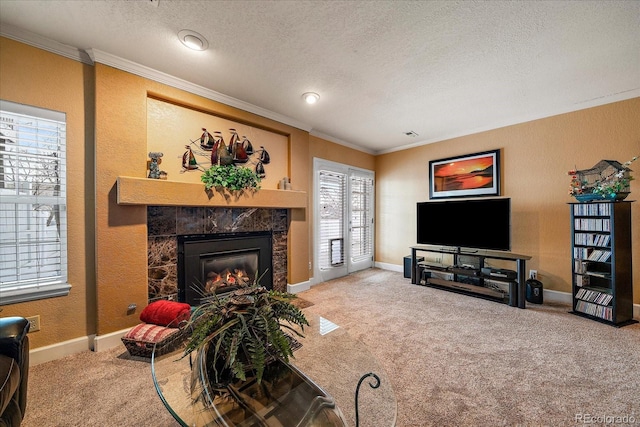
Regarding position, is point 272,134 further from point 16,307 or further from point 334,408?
point 334,408

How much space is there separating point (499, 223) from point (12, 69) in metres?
5.30

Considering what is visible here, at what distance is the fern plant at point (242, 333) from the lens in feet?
3.48

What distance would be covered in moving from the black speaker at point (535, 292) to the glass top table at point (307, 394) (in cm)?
313

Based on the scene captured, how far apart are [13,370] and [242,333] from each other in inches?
41.9

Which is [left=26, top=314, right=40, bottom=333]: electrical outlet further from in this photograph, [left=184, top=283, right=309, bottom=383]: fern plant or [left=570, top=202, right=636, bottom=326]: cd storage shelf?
[left=570, top=202, right=636, bottom=326]: cd storage shelf

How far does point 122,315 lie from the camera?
7.52 ft

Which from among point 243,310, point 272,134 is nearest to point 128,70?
point 272,134

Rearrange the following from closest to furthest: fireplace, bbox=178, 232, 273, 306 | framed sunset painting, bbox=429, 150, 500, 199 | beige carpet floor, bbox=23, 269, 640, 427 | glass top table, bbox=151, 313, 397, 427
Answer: glass top table, bbox=151, 313, 397, 427, beige carpet floor, bbox=23, 269, 640, 427, fireplace, bbox=178, 232, 273, 306, framed sunset painting, bbox=429, 150, 500, 199

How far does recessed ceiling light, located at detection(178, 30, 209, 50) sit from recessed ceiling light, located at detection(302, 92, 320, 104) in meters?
1.16

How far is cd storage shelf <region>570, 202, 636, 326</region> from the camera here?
2.63 m

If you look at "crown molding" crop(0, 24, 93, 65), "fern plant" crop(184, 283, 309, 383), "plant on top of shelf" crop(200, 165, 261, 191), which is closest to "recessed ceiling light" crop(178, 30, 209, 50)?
"crown molding" crop(0, 24, 93, 65)

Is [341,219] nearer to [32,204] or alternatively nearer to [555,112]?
[555,112]

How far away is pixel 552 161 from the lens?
340cm

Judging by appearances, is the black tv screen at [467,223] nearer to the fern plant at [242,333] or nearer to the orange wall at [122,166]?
the orange wall at [122,166]
